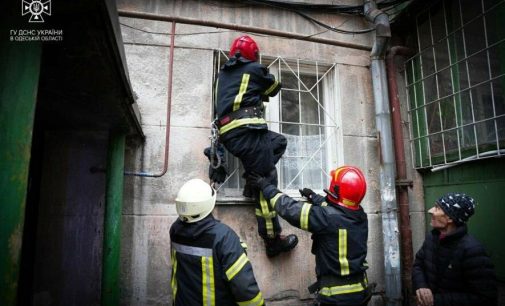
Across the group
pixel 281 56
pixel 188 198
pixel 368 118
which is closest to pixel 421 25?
pixel 368 118

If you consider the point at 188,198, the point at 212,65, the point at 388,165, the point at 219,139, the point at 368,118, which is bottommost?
the point at 188,198

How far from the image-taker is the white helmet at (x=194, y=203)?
7.75 feet

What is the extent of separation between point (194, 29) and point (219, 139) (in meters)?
1.56

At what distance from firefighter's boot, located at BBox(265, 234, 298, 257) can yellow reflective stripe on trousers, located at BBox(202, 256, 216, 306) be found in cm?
138

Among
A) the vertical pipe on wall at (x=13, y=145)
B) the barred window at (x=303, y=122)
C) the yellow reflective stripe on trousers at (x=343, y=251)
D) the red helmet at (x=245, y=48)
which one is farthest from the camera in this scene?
the barred window at (x=303, y=122)

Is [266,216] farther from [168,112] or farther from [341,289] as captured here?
[168,112]

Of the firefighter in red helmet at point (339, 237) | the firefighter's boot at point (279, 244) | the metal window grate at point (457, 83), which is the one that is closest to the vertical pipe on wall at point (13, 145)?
the firefighter in red helmet at point (339, 237)

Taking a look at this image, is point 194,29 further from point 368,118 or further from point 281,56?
point 368,118

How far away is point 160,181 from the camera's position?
3627mm

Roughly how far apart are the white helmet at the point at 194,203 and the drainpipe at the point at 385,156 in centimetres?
268

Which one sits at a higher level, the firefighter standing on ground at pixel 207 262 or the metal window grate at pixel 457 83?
the metal window grate at pixel 457 83

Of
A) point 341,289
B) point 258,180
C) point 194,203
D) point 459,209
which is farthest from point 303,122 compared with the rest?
point 194,203

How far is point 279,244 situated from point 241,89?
6.14 feet

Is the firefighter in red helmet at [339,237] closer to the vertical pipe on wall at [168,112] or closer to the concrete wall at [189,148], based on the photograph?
the concrete wall at [189,148]
